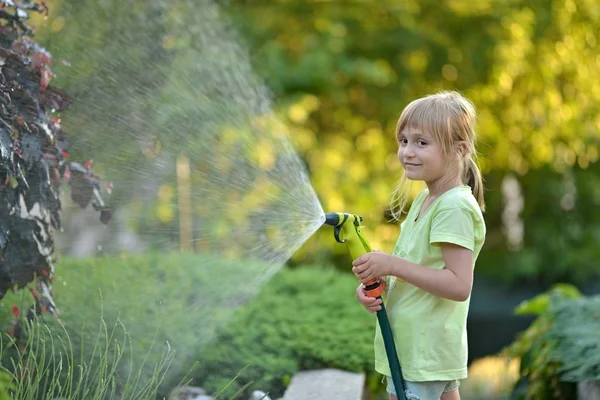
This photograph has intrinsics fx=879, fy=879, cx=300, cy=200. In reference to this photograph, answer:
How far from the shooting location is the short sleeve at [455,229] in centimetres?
226

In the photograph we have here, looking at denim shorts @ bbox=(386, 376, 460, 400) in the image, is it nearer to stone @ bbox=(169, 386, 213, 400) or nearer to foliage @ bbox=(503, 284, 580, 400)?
stone @ bbox=(169, 386, 213, 400)

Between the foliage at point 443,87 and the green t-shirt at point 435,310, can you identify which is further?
the foliage at point 443,87

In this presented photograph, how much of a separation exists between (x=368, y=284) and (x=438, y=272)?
193mm

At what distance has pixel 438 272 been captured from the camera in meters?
2.28

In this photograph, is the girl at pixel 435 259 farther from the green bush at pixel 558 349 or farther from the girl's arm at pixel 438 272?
the green bush at pixel 558 349

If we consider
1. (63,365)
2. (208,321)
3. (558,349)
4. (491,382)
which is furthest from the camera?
(491,382)

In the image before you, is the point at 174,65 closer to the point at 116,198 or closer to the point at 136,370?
the point at 116,198

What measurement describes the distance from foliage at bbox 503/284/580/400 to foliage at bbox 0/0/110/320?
6.79 ft

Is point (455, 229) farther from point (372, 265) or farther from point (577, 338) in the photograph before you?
point (577, 338)

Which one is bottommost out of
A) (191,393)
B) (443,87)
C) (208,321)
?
(191,393)

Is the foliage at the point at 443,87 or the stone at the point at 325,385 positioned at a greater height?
the foliage at the point at 443,87

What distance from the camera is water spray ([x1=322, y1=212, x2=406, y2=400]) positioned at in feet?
7.70

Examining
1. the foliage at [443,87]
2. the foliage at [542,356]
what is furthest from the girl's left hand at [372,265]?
the foliage at [443,87]

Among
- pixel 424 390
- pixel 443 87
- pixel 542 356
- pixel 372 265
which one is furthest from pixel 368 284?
pixel 443 87
